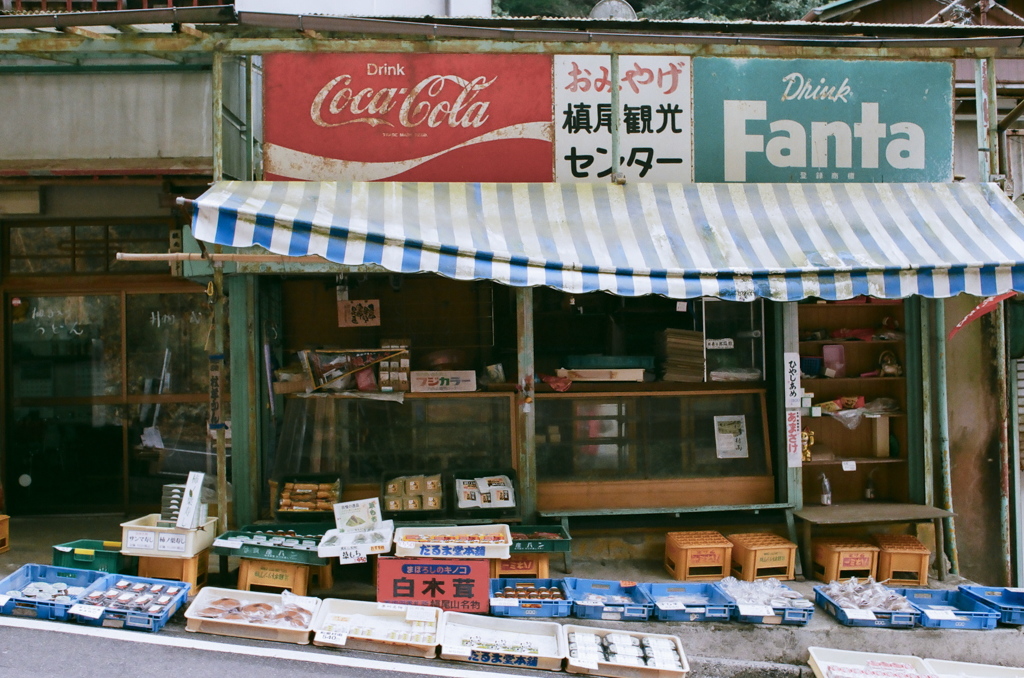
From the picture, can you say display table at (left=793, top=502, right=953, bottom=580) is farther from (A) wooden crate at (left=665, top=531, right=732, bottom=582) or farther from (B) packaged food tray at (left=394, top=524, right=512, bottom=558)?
(B) packaged food tray at (left=394, top=524, right=512, bottom=558)

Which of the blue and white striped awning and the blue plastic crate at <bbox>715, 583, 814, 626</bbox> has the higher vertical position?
the blue and white striped awning

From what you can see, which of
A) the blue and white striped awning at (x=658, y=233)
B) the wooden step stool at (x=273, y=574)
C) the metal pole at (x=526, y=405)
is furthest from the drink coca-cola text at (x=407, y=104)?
the wooden step stool at (x=273, y=574)

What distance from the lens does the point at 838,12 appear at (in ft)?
45.2

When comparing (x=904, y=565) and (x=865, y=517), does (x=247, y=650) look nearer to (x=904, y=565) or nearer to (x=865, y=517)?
(x=865, y=517)

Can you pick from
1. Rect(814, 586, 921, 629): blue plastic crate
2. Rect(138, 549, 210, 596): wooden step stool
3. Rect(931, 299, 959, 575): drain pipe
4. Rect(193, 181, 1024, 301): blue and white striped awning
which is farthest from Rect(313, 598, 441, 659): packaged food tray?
Rect(931, 299, 959, 575): drain pipe

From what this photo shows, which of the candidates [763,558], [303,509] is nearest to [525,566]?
[303,509]

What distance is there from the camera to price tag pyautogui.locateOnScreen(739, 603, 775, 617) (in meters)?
6.54

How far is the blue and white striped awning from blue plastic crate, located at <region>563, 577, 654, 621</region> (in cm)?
270

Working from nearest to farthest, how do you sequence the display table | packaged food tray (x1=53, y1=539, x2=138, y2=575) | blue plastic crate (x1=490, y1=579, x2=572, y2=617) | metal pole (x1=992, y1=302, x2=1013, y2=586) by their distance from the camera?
blue plastic crate (x1=490, y1=579, x2=572, y2=617)
packaged food tray (x1=53, y1=539, x2=138, y2=575)
the display table
metal pole (x1=992, y1=302, x2=1013, y2=586)

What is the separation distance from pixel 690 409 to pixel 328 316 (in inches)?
158

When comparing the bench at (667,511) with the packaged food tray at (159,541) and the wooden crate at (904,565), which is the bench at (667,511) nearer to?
the wooden crate at (904,565)

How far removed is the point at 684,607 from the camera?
21.6 ft

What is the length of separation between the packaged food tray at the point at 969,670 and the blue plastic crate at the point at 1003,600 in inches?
34.0

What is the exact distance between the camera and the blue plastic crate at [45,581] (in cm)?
613
